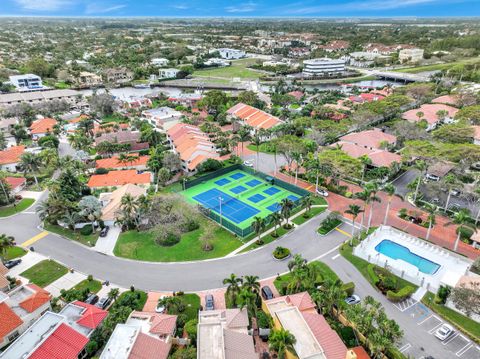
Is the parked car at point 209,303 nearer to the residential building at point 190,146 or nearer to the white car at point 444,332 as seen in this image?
the white car at point 444,332

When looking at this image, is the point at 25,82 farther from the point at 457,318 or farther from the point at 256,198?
the point at 457,318

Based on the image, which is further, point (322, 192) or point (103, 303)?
point (322, 192)

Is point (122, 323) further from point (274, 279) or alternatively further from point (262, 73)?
point (262, 73)

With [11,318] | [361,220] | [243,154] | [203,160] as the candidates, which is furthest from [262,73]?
[11,318]

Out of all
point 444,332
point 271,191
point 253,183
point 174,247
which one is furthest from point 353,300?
point 253,183

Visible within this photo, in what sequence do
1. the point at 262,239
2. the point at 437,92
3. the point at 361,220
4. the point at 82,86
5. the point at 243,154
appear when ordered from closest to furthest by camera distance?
the point at 262,239 < the point at 361,220 < the point at 243,154 < the point at 437,92 < the point at 82,86

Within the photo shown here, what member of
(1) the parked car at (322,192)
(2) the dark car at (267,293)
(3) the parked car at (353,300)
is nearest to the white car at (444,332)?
(3) the parked car at (353,300)
